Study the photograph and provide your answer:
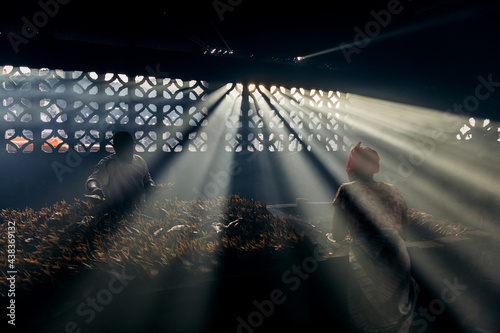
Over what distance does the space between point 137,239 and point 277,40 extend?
4213 millimetres

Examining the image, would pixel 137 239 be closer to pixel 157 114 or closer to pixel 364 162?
pixel 364 162

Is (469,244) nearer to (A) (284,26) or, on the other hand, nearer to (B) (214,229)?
(B) (214,229)

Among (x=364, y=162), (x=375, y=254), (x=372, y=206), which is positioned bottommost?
(x=375, y=254)

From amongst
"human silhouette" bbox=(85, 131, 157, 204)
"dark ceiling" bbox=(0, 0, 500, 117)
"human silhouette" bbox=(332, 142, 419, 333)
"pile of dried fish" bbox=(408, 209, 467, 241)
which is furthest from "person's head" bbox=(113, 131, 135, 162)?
"pile of dried fish" bbox=(408, 209, 467, 241)

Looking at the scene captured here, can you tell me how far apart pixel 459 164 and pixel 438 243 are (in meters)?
4.51

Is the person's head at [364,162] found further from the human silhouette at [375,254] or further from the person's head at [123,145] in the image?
the person's head at [123,145]

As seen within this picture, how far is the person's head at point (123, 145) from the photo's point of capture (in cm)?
391

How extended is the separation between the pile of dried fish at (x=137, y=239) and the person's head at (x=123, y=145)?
3.20 ft

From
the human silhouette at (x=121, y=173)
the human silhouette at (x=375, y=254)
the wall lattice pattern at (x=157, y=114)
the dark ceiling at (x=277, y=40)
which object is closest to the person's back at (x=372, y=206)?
the human silhouette at (x=375, y=254)

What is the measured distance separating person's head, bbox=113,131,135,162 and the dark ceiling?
38.4 inches

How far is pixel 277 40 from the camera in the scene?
15.7ft

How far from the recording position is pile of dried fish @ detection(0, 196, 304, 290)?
2197mm

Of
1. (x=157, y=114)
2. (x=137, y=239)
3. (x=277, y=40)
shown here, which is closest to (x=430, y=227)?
(x=277, y=40)

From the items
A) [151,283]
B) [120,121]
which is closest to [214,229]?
[151,283]
